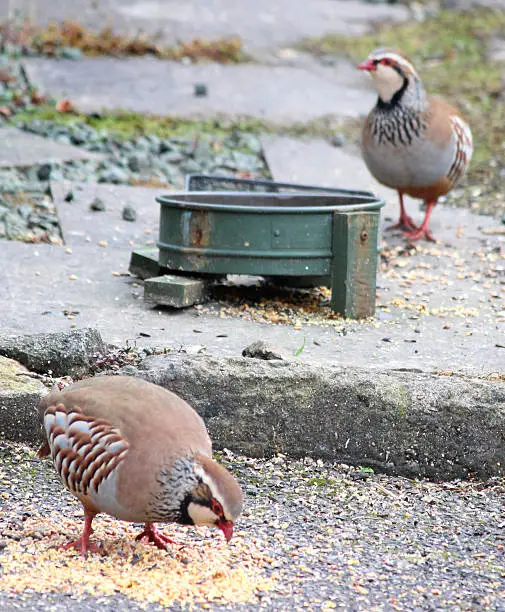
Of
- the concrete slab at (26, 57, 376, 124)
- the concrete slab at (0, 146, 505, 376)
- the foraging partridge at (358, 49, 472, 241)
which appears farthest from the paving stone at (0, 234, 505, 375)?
the concrete slab at (26, 57, 376, 124)

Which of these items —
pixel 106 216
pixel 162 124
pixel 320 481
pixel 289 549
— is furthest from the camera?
pixel 162 124

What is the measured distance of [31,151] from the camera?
338 inches

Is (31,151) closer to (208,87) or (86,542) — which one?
(208,87)

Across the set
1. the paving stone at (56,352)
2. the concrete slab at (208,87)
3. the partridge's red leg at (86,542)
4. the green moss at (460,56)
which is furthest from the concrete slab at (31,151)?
the partridge's red leg at (86,542)

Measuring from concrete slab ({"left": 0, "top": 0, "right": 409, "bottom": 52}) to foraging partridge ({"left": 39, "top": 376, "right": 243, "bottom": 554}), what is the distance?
1059 centimetres

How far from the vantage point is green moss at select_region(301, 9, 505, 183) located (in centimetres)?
1086

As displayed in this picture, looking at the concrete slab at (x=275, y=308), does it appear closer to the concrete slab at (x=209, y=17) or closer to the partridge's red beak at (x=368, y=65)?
the partridge's red beak at (x=368, y=65)

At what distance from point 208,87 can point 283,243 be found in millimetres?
6495

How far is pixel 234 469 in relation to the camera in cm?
415

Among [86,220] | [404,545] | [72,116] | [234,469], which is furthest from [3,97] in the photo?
[404,545]

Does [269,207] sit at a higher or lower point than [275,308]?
higher

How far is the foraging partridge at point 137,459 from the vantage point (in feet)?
10.1

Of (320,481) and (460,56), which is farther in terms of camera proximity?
(460,56)

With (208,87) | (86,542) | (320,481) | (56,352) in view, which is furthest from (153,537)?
(208,87)
